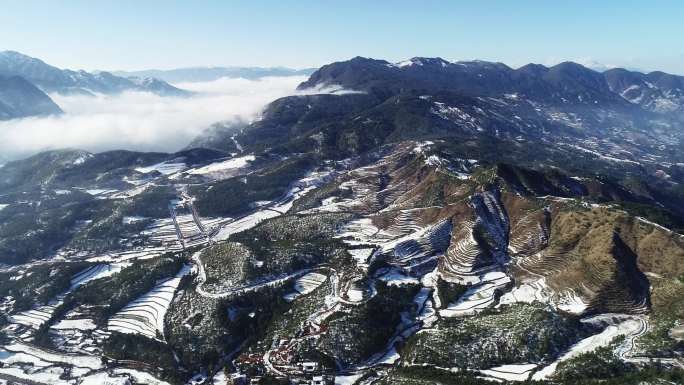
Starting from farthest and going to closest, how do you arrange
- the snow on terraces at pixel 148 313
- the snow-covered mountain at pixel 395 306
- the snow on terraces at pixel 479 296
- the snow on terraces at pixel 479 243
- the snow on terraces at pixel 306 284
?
the snow on terraces at pixel 479 243, the snow on terraces at pixel 306 284, the snow on terraces at pixel 148 313, the snow on terraces at pixel 479 296, the snow-covered mountain at pixel 395 306

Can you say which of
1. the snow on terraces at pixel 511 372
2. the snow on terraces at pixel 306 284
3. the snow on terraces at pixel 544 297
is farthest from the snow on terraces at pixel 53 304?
the snow on terraces at pixel 544 297

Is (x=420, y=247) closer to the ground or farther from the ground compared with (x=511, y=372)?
farther from the ground

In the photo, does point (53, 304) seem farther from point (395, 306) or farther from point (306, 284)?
point (395, 306)

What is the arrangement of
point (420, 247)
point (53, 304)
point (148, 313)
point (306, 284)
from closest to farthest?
point (148, 313) → point (306, 284) → point (53, 304) → point (420, 247)

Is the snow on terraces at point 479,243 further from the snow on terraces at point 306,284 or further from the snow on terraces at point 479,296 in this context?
the snow on terraces at point 306,284

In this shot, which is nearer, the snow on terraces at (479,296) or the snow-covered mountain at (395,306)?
the snow-covered mountain at (395,306)

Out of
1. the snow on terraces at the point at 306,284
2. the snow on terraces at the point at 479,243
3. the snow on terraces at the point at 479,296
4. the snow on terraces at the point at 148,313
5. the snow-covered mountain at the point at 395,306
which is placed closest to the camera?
the snow-covered mountain at the point at 395,306

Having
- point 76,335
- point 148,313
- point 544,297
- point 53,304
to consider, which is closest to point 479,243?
point 544,297

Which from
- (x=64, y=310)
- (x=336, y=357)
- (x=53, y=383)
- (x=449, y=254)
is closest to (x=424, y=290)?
(x=449, y=254)

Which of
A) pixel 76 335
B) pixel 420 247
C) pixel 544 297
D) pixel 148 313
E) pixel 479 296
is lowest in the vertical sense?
pixel 76 335
